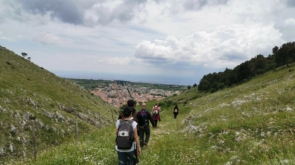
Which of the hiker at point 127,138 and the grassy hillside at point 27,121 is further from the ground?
the hiker at point 127,138

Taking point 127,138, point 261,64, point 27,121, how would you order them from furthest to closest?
point 261,64 < point 27,121 < point 127,138

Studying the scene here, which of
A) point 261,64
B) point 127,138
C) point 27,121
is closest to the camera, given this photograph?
point 127,138

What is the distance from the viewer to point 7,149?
2114 centimetres

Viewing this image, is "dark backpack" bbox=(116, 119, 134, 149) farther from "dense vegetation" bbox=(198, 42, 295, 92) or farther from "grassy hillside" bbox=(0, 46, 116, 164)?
"dense vegetation" bbox=(198, 42, 295, 92)

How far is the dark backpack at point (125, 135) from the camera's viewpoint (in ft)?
24.4

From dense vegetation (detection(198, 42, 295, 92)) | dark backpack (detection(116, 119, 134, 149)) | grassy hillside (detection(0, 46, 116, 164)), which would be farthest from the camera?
dense vegetation (detection(198, 42, 295, 92))

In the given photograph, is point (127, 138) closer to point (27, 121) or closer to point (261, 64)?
point (27, 121)

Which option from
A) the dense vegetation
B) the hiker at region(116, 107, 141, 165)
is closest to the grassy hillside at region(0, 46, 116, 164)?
the hiker at region(116, 107, 141, 165)

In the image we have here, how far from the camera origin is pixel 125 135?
7.45 metres

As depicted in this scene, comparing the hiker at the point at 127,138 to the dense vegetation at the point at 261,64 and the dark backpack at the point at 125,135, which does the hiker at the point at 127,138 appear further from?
the dense vegetation at the point at 261,64

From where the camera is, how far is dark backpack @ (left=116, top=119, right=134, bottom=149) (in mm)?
7450

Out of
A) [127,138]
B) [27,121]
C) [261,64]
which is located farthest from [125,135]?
[261,64]

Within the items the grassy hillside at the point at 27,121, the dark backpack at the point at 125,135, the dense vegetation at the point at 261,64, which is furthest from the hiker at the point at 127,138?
the dense vegetation at the point at 261,64

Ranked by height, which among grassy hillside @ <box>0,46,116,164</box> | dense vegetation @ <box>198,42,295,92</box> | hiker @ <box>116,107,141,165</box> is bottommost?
grassy hillside @ <box>0,46,116,164</box>
